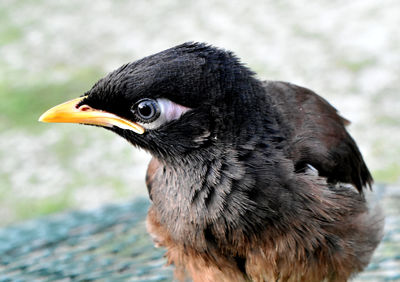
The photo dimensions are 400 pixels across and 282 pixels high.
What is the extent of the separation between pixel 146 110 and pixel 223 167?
0.57 m

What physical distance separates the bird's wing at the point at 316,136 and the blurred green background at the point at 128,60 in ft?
17.6

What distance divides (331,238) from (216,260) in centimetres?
73

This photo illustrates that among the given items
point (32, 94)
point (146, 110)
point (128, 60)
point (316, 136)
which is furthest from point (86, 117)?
point (128, 60)

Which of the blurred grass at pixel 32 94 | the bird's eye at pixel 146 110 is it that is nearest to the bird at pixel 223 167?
the bird's eye at pixel 146 110

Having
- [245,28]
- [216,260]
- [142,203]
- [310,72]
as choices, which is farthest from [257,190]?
A: [245,28]

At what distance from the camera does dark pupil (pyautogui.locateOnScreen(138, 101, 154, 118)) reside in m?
3.59

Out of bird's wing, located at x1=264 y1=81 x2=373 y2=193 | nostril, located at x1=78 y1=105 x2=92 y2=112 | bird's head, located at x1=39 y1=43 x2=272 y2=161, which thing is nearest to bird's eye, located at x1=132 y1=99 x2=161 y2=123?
bird's head, located at x1=39 y1=43 x2=272 y2=161

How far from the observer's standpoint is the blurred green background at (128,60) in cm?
1090

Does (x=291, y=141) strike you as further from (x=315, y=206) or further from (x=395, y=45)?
(x=395, y=45)

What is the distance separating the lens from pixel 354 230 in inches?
163

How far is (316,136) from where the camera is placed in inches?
166

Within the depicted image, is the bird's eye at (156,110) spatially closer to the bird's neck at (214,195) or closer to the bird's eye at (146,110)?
the bird's eye at (146,110)

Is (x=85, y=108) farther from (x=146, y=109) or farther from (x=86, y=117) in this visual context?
(x=146, y=109)

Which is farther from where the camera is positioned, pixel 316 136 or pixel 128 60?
pixel 128 60
